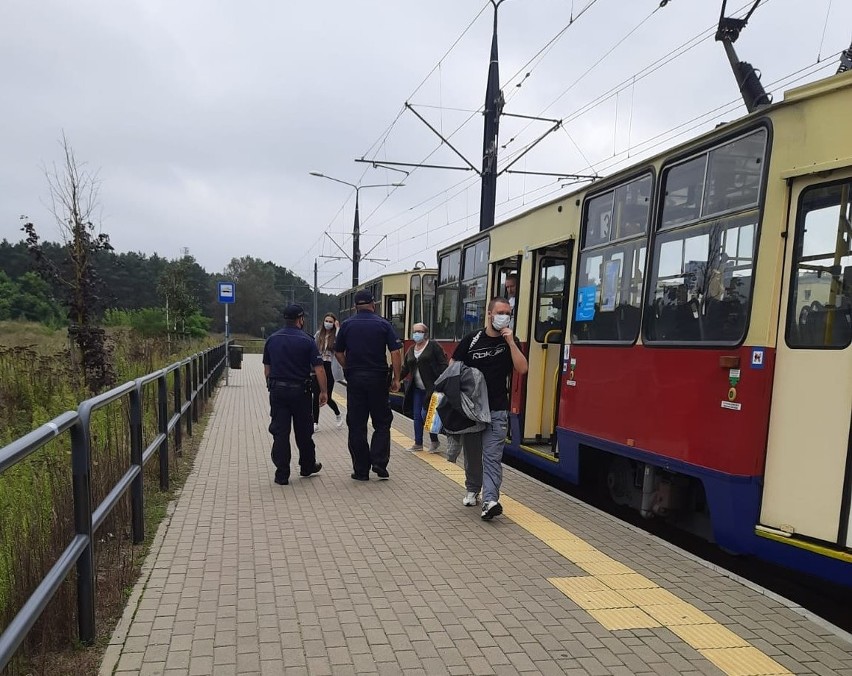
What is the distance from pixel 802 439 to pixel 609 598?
4.82ft

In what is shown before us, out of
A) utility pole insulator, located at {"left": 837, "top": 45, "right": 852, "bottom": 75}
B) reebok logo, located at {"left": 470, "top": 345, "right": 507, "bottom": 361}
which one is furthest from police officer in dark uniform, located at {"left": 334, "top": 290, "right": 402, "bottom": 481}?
utility pole insulator, located at {"left": 837, "top": 45, "right": 852, "bottom": 75}

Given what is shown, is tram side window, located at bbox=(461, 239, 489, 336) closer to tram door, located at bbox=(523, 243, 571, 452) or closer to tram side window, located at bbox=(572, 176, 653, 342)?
tram door, located at bbox=(523, 243, 571, 452)

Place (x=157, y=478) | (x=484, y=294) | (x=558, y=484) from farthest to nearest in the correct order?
1. (x=484, y=294)
2. (x=558, y=484)
3. (x=157, y=478)

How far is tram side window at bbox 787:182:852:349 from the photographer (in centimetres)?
427

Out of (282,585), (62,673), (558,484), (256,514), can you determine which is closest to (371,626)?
(282,585)

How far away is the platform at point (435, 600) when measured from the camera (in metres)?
3.53

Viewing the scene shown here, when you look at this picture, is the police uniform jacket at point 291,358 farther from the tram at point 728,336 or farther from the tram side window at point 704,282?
the tram side window at point 704,282

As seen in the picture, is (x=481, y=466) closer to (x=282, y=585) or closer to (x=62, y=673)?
(x=282, y=585)

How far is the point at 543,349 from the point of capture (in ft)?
27.7

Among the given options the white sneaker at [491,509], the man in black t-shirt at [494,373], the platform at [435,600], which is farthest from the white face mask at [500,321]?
the platform at [435,600]

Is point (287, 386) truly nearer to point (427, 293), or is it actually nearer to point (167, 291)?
point (427, 293)

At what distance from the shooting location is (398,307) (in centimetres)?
1920

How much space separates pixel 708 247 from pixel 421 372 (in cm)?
447

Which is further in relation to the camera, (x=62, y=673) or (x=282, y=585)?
(x=282, y=585)
